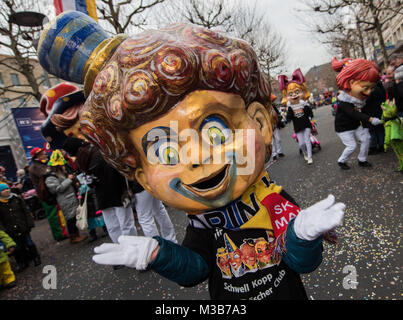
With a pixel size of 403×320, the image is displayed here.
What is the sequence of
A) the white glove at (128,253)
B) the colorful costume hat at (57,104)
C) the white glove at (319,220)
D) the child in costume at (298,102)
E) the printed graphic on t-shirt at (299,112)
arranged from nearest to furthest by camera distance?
the white glove at (319,220), the white glove at (128,253), the colorful costume hat at (57,104), the child in costume at (298,102), the printed graphic on t-shirt at (299,112)

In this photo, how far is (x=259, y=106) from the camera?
1.21m

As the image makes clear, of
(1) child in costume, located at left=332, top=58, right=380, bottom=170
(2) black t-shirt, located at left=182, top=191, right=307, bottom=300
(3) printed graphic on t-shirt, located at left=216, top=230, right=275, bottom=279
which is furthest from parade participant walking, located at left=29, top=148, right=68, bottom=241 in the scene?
(1) child in costume, located at left=332, top=58, right=380, bottom=170

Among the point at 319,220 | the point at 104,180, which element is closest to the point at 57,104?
the point at 104,180

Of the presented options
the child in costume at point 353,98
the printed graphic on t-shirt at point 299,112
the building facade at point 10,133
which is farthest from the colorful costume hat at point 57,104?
the building facade at point 10,133

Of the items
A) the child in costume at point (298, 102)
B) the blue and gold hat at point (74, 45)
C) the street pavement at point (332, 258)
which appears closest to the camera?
the blue and gold hat at point (74, 45)

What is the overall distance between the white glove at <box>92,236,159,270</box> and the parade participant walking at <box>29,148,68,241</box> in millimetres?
4113

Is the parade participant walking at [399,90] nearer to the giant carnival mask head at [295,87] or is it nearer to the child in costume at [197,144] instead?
the giant carnival mask head at [295,87]

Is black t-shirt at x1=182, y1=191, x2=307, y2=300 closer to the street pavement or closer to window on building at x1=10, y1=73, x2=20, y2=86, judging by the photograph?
the street pavement

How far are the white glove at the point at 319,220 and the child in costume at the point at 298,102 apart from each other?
180 inches

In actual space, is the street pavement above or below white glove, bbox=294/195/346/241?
below

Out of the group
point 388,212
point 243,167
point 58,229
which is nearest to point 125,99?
point 243,167

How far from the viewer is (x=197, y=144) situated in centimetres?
101

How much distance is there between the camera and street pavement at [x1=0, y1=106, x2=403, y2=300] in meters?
2.02

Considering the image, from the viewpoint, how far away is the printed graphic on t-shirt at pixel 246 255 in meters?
1.19
